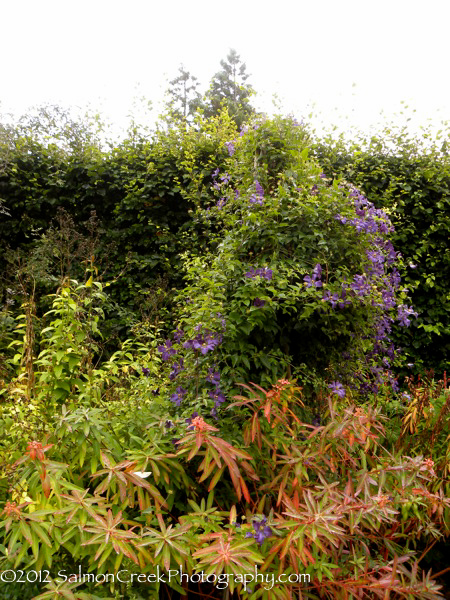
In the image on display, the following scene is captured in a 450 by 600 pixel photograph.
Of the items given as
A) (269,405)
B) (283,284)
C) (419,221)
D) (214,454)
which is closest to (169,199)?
(419,221)

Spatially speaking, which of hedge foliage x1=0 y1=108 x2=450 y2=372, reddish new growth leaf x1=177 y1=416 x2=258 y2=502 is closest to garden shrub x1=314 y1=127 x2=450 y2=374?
hedge foliage x1=0 y1=108 x2=450 y2=372

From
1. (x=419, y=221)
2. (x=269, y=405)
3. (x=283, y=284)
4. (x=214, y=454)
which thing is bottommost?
(x=214, y=454)

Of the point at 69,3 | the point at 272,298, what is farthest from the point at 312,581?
the point at 69,3

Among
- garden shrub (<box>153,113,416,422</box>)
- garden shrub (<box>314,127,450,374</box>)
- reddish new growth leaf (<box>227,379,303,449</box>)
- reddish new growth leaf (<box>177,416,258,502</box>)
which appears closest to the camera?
reddish new growth leaf (<box>177,416,258,502</box>)

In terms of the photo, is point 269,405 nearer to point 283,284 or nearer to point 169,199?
point 283,284

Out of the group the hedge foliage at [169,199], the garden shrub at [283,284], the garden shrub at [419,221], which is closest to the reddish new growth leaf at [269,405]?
the garden shrub at [283,284]

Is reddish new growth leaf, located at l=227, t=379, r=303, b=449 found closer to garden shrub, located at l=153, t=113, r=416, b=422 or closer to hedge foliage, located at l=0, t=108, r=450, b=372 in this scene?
garden shrub, located at l=153, t=113, r=416, b=422

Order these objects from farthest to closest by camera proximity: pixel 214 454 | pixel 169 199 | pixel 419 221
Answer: pixel 169 199
pixel 419 221
pixel 214 454

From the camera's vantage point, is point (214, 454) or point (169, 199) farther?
point (169, 199)

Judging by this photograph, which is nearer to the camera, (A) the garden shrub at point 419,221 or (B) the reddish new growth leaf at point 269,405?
(B) the reddish new growth leaf at point 269,405

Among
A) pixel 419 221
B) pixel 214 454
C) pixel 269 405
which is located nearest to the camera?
pixel 214 454

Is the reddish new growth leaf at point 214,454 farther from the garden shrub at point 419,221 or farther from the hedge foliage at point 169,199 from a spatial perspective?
the garden shrub at point 419,221

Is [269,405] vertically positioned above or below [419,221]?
below

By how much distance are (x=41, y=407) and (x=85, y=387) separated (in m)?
0.22
